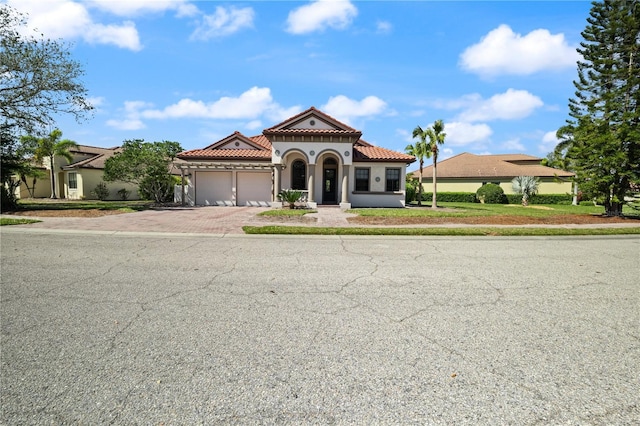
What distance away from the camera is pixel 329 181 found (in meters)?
Answer: 25.1

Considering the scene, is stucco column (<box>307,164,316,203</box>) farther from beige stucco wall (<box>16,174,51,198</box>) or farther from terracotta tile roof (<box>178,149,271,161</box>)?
beige stucco wall (<box>16,174,51,198</box>)

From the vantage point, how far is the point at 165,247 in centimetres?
846

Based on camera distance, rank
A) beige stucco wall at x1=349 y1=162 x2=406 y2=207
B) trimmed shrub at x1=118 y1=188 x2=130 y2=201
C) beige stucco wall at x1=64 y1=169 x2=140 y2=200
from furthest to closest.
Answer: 1. trimmed shrub at x1=118 y1=188 x2=130 y2=201
2. beige stucco wall at x1=64 y1=169 x2=140 y2=200
3. beige stucco wall at x1=349 y1=162 x2=406 y2=207

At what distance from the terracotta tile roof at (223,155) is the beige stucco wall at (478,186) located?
23270mm

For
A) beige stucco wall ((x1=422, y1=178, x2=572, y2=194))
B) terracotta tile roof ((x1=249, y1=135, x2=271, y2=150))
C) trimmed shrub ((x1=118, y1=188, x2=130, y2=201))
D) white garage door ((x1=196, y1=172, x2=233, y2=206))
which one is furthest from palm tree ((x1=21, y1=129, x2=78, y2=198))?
beige stucco wall ((x1=422, y1=178, x2=572, y2=194))

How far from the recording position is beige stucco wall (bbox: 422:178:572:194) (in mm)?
37750

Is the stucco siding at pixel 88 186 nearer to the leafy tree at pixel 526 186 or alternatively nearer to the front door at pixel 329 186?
the front door at pixel 329 186

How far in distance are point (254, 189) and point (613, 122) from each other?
23349mm

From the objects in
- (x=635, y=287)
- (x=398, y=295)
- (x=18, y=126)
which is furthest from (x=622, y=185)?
(x=18, y=126)

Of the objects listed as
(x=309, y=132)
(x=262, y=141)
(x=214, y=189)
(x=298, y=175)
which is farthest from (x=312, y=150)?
(x=214, y=189)

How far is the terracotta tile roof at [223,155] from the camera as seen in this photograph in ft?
81.6

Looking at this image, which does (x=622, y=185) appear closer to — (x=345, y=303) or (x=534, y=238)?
(x=534, y=238)

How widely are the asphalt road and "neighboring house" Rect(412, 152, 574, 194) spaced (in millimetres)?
35533

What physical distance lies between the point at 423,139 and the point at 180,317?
23.3 metres
